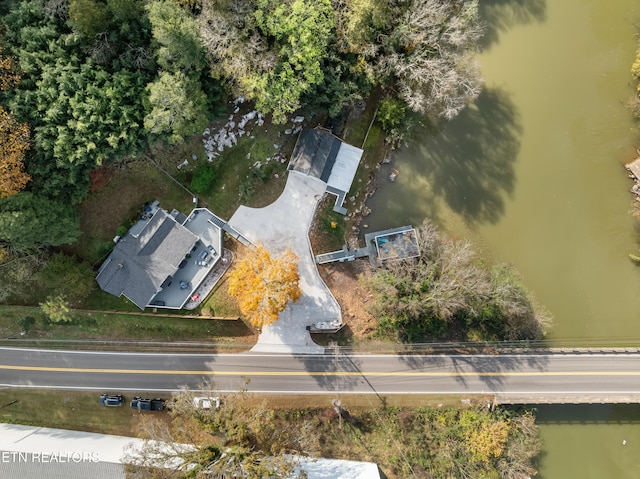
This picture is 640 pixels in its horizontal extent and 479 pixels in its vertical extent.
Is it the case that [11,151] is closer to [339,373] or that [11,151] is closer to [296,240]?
[296,240]

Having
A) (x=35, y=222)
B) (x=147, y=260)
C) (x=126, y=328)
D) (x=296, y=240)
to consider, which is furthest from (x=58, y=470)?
(x=296, y=240)

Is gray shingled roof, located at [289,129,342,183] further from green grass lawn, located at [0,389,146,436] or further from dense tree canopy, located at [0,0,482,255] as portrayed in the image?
green grass lawn, located at [0,389,146,436]

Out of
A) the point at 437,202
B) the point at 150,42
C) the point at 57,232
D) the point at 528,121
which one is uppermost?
the point at 528,121

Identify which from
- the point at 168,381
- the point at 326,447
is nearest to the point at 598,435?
the point at 326,447

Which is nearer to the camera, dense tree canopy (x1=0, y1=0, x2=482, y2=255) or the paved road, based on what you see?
dense tree canopy (x1=0, y1=0, x2=482, y2=255)

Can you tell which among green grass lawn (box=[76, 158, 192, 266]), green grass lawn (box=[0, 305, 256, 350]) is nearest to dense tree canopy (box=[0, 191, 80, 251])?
green grass lawn (box=[76, 158, 192, 266])

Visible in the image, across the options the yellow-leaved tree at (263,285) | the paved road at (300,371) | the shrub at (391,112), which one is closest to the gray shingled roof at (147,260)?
the paved road at (300,371)

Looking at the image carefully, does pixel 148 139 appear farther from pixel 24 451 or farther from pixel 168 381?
pixel 24 451

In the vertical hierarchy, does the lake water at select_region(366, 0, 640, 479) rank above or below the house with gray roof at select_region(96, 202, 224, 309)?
above
